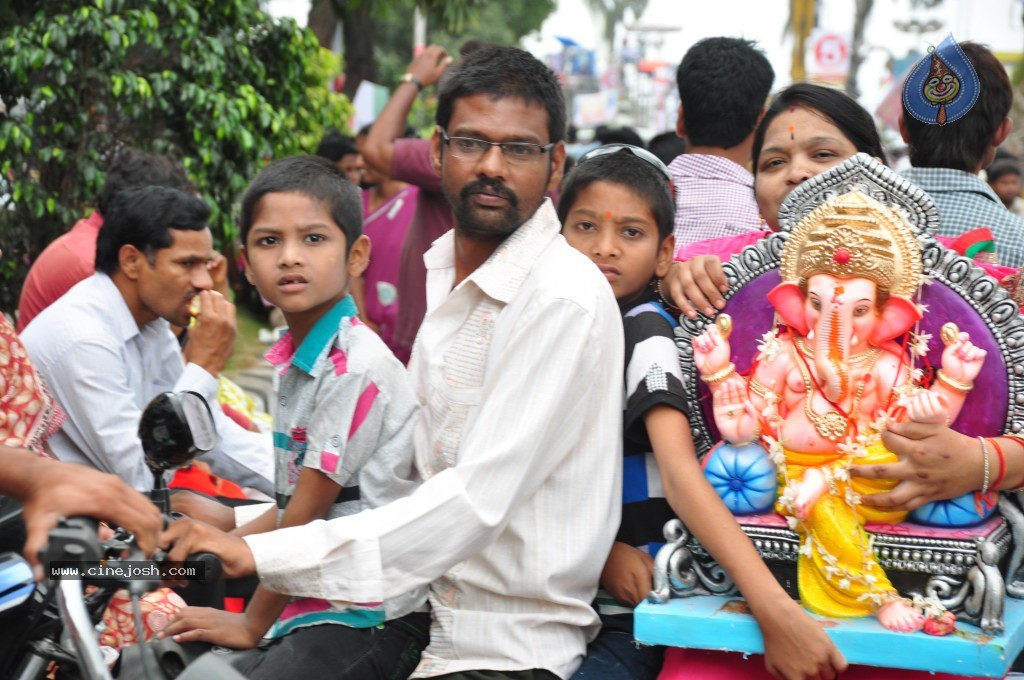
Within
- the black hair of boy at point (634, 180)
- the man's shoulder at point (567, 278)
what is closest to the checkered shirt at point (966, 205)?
the black hair of boy at point (634, 180)

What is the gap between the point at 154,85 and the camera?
6.55 m

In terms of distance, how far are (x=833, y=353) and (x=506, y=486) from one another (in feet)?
2.42

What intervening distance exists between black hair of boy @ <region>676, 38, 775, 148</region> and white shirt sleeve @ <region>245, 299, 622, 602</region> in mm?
1972

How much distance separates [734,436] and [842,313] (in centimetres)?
34

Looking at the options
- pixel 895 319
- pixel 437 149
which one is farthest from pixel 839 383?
pixel 437 149

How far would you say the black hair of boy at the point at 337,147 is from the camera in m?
7.96

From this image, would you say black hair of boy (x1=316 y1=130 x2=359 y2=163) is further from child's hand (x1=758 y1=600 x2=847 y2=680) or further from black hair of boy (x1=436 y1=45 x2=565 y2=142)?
child's hand (x1=758 y1=600 x2=847 y2=680)

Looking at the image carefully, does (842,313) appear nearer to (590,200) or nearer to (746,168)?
(590,200)

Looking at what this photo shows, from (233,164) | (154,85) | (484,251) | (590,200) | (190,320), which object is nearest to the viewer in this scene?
(484,251)

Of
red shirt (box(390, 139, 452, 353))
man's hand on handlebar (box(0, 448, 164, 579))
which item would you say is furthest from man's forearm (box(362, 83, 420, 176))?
man's hand on handlebar (box(0, 448, 164, 579))

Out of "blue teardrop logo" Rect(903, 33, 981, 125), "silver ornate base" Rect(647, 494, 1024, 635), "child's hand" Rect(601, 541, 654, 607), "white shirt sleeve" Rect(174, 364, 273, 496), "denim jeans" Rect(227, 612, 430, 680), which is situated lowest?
"white shirt sleeve" Rect(174, 364, 273, 496)

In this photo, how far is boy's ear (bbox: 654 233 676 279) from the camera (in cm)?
293

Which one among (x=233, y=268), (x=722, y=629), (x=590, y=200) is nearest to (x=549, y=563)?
(x=722, y=629)

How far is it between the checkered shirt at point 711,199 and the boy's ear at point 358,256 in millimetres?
1221
